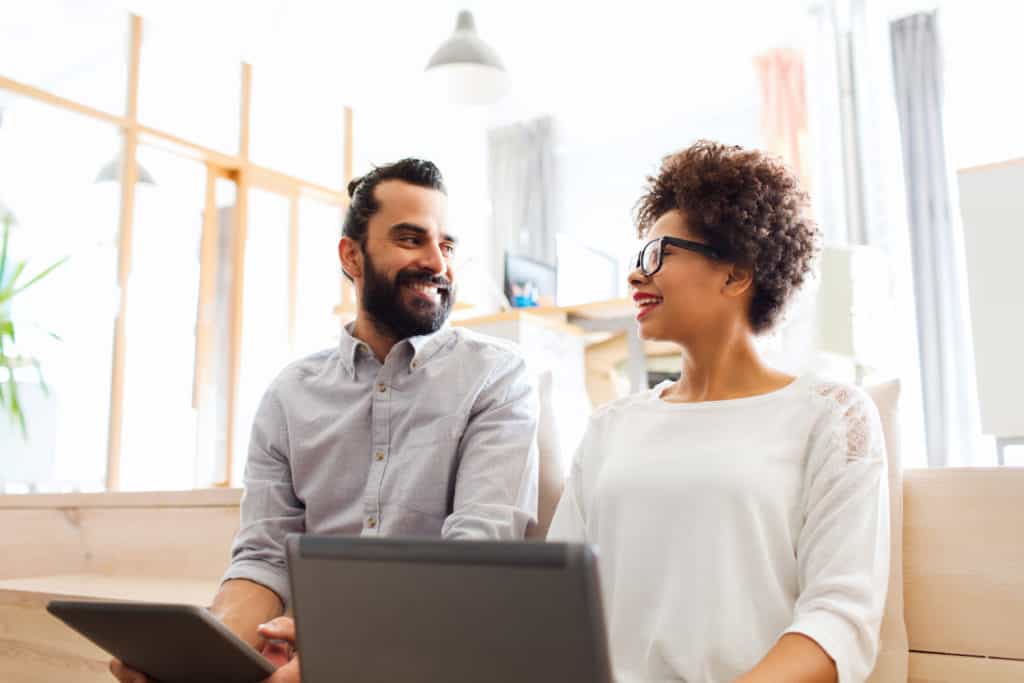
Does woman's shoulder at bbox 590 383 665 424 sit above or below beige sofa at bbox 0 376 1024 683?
above

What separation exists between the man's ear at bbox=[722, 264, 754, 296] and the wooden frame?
13.3 feet

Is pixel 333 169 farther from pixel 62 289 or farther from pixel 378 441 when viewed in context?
pixel 378 441

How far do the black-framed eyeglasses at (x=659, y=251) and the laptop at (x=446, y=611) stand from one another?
68 cm

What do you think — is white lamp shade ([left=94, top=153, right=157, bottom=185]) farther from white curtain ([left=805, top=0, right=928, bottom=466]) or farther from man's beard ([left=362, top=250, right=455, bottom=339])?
man's beard ([left=362, top=250, right=455, bottom=339])

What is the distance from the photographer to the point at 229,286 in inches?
217

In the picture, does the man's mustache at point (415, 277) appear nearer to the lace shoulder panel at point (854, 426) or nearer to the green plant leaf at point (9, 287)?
the lace shoulder panel at point (854, 426)

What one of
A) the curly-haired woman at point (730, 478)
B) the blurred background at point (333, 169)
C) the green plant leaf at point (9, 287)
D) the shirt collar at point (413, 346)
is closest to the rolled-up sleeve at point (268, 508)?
the shirt collar at point (413, 346)

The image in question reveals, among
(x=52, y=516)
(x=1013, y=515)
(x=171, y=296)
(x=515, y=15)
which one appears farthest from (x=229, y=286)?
(x=1013, y=515)

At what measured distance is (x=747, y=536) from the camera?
3.57 feet

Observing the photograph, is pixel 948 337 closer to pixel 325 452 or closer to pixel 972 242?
pixel 972 242

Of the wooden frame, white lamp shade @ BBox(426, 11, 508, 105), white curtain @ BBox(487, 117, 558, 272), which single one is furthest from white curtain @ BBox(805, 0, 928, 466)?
the wooden frame

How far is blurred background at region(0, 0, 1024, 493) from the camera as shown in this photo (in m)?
4.36

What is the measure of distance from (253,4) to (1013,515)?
517 cm

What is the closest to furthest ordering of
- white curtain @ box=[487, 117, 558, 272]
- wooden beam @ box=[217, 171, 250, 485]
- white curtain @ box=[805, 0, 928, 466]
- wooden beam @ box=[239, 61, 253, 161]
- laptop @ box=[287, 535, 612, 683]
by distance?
laptop @ box=[287, 535, 612, 683], white curtain @ box=[805, 0, 928, 466], wooden beam @ box=[217, 171, 250, 485], wooden beam @ box=[239, 61, 253, 161], white curtain @ box=[487, 117, 558, 272]
